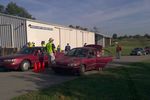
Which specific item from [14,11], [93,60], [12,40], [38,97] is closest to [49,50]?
[93,60]

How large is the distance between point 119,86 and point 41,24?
81.8 feet

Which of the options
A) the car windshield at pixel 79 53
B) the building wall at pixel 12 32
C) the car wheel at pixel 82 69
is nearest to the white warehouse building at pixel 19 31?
the building wall at pixel 12 32

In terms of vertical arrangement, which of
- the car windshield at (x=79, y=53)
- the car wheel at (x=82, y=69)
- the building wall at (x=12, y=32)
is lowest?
the car wheel at (x=82, y=69)

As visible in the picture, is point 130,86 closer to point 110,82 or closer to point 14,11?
point 110,82

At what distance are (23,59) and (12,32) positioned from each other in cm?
1514

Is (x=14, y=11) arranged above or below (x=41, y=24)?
above

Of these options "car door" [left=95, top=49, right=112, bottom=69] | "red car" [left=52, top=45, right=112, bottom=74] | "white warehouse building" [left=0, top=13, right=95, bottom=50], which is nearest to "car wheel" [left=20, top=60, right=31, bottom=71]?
"red car" [left=52, top=45, right=112, bottom=74]

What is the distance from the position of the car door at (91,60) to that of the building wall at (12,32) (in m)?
15.6

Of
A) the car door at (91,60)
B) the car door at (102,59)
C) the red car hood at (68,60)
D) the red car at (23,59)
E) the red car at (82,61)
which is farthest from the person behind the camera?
the car door at (102,59)

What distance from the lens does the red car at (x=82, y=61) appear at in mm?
15172

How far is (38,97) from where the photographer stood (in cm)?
882

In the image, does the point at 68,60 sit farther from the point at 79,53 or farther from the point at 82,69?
the point at 79,53

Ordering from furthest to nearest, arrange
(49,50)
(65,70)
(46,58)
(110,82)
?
1. (46,58)
2. (49,50)
3. (65,70)
4. (110,82)

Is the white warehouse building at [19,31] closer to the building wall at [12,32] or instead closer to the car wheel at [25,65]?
the building wall at [12,32]
